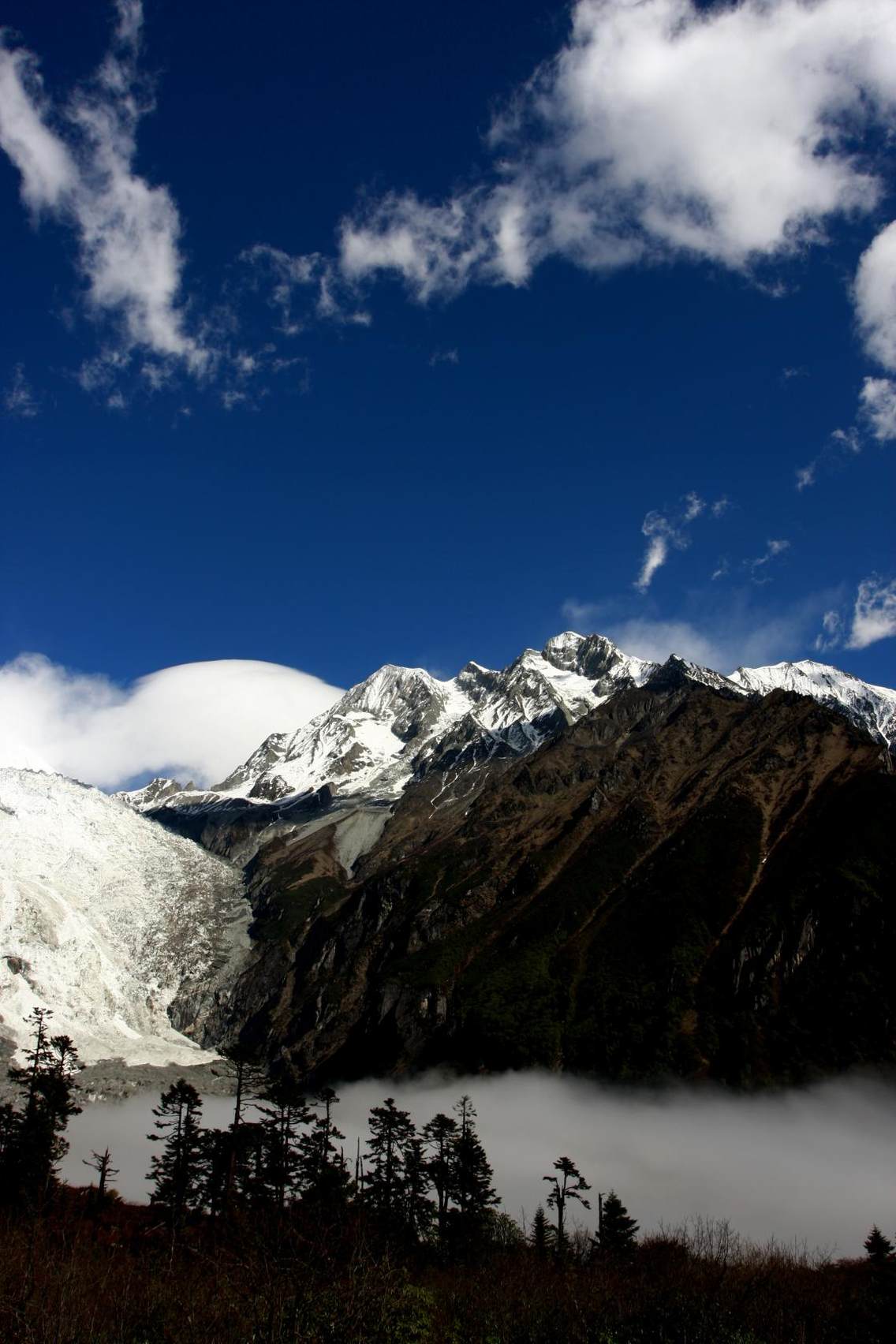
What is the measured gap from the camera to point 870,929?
17700 cm

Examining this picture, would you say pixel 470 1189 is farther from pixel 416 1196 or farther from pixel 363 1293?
pixel 363 1293

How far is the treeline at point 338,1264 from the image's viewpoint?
1043 inches

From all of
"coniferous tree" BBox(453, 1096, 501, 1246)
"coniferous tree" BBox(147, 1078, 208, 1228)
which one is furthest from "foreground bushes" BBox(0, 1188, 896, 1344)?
"coniferous tree" BBox(453, 1096, 501, 1246)

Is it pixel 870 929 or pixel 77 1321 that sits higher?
pixel 870 929

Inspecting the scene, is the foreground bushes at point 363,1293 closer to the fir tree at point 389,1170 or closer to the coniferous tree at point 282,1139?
the fir tree at point 389,1170

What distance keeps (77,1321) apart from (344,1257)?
2384 cm

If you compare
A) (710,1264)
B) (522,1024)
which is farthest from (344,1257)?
(522,1024)

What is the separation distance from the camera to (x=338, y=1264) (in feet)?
128

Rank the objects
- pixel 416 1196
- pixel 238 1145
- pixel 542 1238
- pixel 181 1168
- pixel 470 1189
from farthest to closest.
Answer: pixel 542 1238
pixel 470 1189
pixel 416 1196
pixel 238 1145
pixel 181 1168

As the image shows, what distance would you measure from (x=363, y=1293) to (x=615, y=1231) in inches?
2669

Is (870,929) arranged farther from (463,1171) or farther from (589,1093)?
(463,1171)

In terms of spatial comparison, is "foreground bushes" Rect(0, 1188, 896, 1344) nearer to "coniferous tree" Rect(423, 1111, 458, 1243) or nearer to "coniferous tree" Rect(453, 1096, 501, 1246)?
"coniferous tree" Rect(453, 1096, 501, 1246)

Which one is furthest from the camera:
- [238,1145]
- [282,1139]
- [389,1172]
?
[389,1172]

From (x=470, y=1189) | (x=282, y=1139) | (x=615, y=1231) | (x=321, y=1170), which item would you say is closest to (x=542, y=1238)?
(x=615, y=1231)
